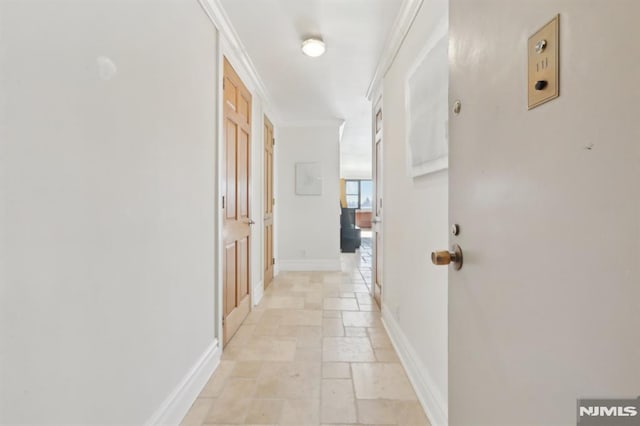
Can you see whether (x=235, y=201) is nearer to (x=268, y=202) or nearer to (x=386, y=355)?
(x=268, y=202)

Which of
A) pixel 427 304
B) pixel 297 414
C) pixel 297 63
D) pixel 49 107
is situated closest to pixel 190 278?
pixel 297 414

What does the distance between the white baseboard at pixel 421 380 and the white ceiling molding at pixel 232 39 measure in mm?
2465

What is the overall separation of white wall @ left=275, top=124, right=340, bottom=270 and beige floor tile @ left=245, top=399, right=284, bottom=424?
3.21 metres

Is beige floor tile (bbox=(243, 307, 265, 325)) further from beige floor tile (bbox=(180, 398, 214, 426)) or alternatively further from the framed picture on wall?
the framed picture on wall

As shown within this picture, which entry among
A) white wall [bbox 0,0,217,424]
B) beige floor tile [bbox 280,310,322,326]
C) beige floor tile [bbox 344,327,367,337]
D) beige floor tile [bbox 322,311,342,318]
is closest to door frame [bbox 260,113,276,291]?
beige floor tile [bbox 280,310,322,326]

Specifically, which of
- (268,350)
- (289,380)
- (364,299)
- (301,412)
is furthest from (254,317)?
(301,412)

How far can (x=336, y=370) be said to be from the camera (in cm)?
199

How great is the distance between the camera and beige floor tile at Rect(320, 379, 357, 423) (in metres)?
1.55

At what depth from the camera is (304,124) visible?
15.9 ft

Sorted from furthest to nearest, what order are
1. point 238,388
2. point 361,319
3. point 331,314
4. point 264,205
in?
point 264,205, point 331,314, point 361,319, point 238,388

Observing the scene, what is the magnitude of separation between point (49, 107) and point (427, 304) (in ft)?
5.79

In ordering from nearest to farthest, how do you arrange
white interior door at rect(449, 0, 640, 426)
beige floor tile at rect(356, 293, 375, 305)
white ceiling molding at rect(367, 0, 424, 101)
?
white interior door at rect(449, 0, 640, 426) < white ceiling molding at rect(367, 0, 424, 101) < beige floor tile at rect(356, 293, 375, 305)

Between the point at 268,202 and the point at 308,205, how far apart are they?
874 mm

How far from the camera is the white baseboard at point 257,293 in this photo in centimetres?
317
